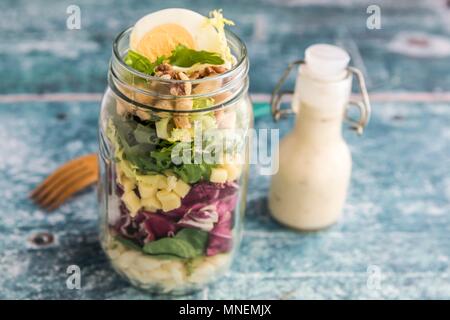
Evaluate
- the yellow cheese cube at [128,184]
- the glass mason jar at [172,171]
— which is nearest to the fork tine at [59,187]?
the glass mason jar at [172,171]

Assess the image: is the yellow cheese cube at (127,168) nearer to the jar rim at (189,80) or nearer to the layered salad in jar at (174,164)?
the layered salad in jar at (174,164)

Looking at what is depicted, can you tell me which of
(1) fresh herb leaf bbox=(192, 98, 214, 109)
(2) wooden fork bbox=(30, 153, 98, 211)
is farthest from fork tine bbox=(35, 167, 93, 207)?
(1) fresh herb leaf bbox=(192, 98, 214, 109)

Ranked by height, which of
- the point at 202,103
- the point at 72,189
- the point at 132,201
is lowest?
the point at 72,189

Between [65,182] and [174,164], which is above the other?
[174,164]

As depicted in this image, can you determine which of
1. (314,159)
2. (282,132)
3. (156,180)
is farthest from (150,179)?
(282,132)

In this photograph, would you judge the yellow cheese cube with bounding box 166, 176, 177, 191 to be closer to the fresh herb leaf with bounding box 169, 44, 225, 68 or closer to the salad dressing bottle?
the fresh herb leaf with bounding box 169, 44, 225, 68

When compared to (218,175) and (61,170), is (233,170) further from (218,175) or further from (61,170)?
(61,170)

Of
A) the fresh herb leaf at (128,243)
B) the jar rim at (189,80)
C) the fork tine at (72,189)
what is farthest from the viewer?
the fork tine at (72,189)

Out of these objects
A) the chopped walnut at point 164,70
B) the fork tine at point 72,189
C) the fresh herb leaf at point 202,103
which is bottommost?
the fork tine at point 72,189
